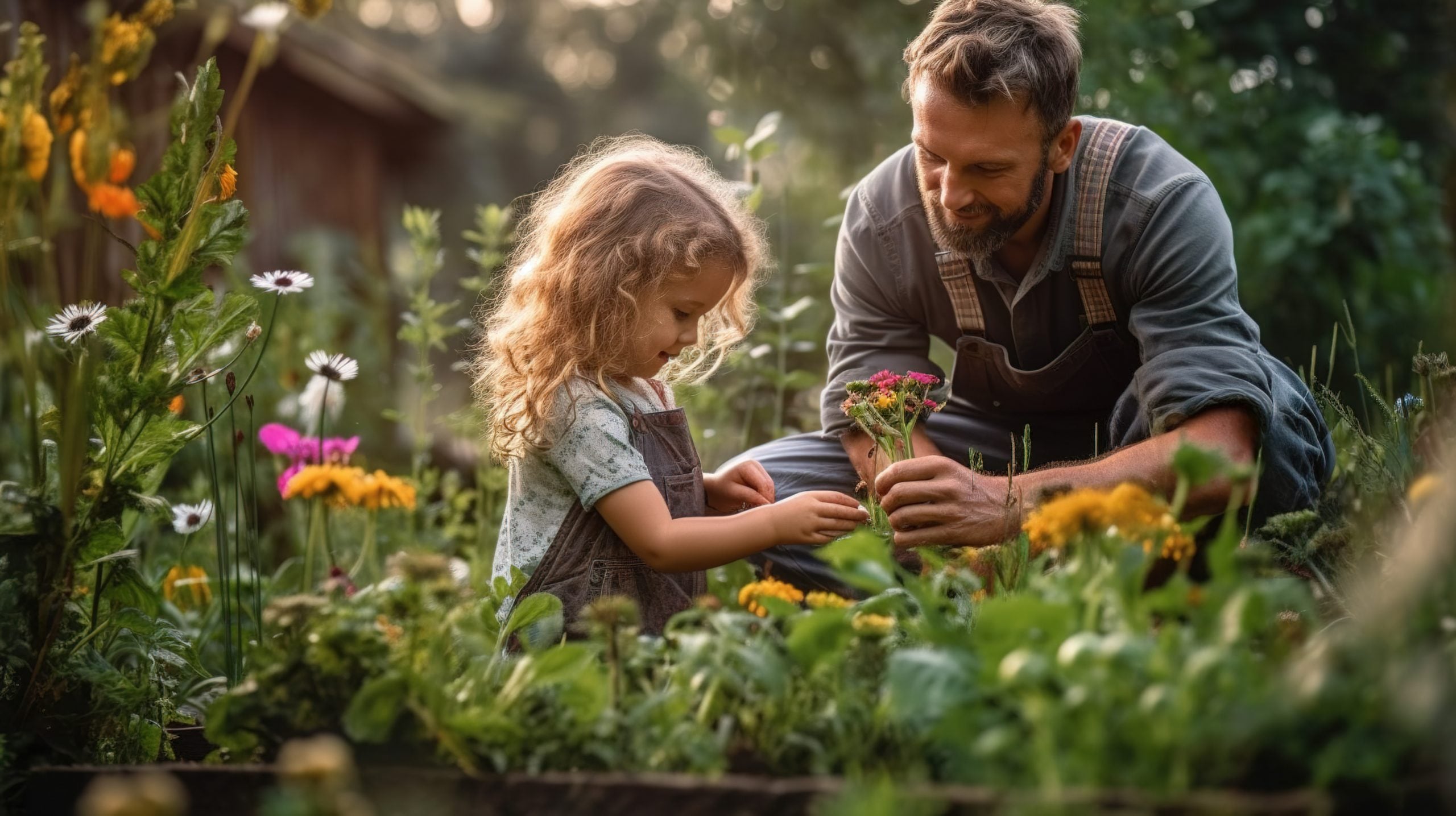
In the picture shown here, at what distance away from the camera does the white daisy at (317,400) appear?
305 centimetres

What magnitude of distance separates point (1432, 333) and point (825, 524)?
4.54 m

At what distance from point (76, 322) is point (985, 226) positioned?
1.80m

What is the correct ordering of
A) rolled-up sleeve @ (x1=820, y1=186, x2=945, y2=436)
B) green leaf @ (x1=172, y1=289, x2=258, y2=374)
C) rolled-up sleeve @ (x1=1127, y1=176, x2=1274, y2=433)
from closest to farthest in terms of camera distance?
green leaf @ (x1=172, y1=289, x2=258, y2=374) → rolled-up sleeve @ (x1=1127, y1=176, x2=1274, y2=433) → rolled-up sleeve @ (x1=820, y1=186, x2=945, y2=436)

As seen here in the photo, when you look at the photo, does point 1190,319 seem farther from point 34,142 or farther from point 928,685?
point 34,142

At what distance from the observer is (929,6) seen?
268 inches

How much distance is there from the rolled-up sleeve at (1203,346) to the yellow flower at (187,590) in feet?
7.03

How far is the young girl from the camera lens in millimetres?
2176

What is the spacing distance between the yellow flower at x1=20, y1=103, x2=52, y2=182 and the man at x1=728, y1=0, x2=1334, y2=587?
1.34m

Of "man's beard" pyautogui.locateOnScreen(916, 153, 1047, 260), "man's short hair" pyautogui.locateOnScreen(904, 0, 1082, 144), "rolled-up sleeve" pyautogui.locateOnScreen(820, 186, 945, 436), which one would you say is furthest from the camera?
"rolled-up sleeve" pyautogui.locateOnScreen(820, 186, 945, 436)

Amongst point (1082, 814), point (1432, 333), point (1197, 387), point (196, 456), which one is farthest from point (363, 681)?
point (1432, 333)

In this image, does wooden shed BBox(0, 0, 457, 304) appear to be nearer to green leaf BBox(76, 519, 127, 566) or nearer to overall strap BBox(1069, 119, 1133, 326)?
overall strap BBox(1069, 119, 1133, 326)

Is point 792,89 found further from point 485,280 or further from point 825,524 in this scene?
point 825,524

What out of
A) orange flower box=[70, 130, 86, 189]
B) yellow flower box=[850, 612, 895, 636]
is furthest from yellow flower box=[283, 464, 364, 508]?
yellow flower box=[850, 612, 895, 636]

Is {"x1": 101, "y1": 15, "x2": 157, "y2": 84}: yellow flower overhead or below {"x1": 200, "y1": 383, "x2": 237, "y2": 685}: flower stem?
overhead
